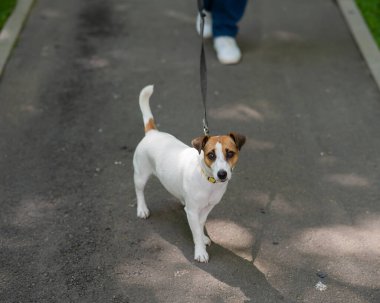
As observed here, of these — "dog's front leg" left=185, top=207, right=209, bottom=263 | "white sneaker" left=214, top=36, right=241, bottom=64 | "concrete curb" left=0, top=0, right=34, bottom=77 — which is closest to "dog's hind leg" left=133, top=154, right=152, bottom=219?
"dog's front leg" left=185, top=207, right=209, bottom=263

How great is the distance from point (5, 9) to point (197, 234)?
5.64 m

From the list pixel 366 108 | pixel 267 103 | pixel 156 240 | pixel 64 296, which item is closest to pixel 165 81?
pixel 267 103

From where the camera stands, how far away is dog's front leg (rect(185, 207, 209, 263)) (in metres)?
4.39

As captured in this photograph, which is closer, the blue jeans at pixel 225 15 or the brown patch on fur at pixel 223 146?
the brown patch on fur at pixel 223 146

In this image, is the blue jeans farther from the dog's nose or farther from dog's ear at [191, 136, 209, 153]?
the dog's nose

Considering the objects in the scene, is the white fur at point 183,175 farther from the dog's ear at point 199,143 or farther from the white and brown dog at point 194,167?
the dog's ear at point 199,143

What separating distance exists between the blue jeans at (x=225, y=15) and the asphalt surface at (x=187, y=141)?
1.03 ft

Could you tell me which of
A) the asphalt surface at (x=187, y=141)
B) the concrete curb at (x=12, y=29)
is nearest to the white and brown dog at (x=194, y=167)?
the asphalt surface at (x=187, y=141)

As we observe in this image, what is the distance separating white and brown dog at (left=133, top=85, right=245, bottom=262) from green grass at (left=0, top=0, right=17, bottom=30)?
4446 millimetres

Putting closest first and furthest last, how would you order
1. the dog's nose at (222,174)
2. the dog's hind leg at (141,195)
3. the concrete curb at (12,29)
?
1. the dog's nose at (222,174)
2. the dog's hind leg at (141,195)
3. the concrete curb at (12,29)

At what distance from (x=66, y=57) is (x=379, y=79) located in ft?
12.9

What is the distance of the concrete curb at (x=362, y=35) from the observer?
7305mm

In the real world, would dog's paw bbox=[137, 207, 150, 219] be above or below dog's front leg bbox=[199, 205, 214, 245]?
below

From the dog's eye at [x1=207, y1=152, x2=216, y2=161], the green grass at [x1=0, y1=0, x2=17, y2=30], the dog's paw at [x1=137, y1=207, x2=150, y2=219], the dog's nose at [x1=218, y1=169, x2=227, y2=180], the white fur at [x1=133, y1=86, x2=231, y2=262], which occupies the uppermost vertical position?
the dog's eye at [x1=207, y1=152, x2=216, y2=161]
